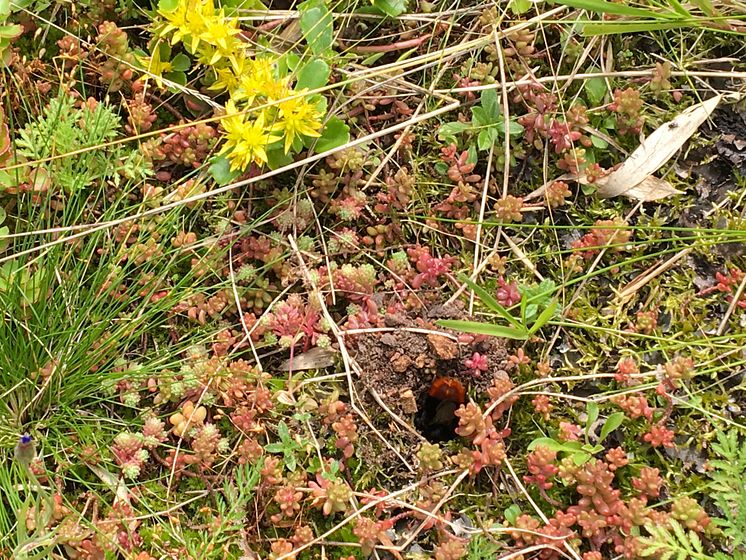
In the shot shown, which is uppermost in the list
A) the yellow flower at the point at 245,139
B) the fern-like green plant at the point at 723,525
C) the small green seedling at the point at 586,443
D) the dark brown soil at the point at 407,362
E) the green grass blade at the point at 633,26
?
the green grass blade at the point at 633,26

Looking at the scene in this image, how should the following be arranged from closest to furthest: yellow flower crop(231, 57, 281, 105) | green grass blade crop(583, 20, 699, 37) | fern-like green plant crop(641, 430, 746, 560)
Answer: fern-like green plant crop(641, 430, 746, 560)
green grass blade crop(583, 20, 699, 37)
yellow flower crop(231, 57, 281, 105)

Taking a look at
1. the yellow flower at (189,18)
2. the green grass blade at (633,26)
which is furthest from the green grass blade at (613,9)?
the yellow flower at (189,18)

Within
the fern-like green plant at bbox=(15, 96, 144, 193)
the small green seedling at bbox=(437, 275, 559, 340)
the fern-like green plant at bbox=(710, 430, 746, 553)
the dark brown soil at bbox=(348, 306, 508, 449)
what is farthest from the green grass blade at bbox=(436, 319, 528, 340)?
the fern-like green plant at bbox=(15, 96, 144, 193)

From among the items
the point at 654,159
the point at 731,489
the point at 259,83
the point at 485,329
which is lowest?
the point at 731,489

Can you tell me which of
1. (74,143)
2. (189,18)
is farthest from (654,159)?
(74,143)

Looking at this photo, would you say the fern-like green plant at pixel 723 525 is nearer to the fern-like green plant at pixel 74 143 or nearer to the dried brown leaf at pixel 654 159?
the dried brown leaf at pixel 654 159

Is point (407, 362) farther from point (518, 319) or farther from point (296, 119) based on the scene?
point (296, 119)

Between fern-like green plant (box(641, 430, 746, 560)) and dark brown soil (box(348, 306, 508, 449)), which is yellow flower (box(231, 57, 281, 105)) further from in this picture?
fern-like green plant (box(641, 430, 746, 560))
